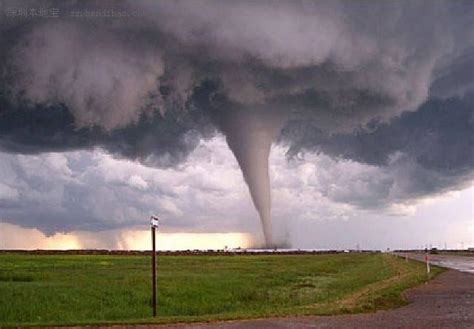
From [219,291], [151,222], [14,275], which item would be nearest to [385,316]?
[151,222]

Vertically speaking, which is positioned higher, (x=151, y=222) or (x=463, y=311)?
(x=151, y=222)

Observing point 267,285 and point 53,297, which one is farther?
point 267,285

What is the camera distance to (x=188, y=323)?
67.6ft

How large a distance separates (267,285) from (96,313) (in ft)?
54.7

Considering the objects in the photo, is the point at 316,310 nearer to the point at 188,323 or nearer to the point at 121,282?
the point at 188,323

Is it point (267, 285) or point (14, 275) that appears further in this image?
point (14, 275)

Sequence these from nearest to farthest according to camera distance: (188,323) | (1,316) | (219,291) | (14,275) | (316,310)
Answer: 1. (188,323)
2. (316,310)
3. (1,316)
4. (219,291)
5. (14,275)

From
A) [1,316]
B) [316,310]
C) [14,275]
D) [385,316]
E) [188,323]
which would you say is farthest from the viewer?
[14,275]

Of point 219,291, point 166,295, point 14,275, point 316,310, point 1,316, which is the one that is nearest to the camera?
point 316,310

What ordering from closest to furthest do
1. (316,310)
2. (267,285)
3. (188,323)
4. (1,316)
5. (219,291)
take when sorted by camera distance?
(188,323), (316,310), (1,316), (219,291), (267,285)

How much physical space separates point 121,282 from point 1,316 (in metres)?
12.5

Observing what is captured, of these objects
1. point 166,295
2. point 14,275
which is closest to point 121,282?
point 166,295

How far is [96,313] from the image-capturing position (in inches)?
1075

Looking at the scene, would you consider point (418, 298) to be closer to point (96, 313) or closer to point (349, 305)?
point (349, 305)
